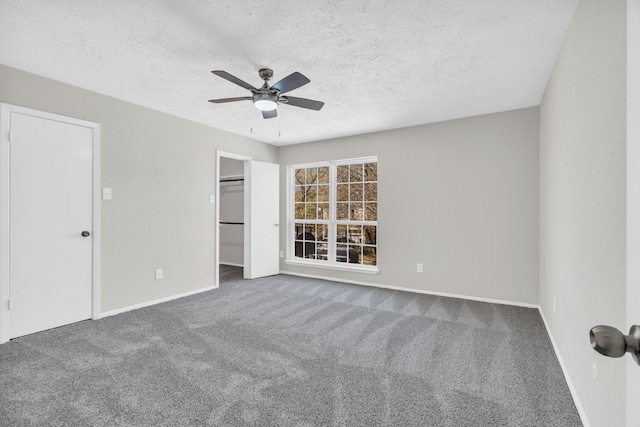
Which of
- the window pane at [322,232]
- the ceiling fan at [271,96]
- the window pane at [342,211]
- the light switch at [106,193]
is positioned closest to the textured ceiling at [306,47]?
the ceiling fan at [271,96]

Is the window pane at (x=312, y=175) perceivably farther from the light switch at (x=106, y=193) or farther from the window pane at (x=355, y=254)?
the light switch at (x=106, y=193)

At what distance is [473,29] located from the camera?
215 cm

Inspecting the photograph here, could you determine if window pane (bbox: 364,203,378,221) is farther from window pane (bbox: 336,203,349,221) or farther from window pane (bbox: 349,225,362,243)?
window pane (bbox: 336,203,349,221)

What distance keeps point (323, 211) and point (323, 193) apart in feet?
1.06

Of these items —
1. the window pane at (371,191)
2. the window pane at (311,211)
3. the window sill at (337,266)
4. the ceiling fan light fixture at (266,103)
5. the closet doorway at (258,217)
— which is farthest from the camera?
the window pane at (311,211)

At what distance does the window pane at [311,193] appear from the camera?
560cm

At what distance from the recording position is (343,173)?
529 centimetres

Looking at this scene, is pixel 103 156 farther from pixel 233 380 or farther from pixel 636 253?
pixel 636 253

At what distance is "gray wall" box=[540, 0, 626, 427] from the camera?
1206mm

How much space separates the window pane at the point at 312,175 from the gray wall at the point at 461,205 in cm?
→ 91

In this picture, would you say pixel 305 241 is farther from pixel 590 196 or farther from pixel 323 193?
pixel 590 196

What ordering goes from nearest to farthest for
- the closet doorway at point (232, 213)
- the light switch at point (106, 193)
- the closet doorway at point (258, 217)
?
1. the light switch at point (106, 193)
2. the closet doorway at point (258, 217)
3. the closet doorway at point (232, 213)

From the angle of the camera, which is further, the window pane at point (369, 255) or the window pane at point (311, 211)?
the window pane at point (311, 211)

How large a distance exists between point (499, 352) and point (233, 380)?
6.90 feet
